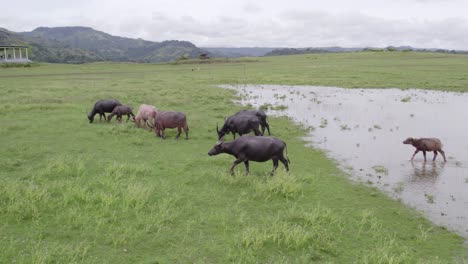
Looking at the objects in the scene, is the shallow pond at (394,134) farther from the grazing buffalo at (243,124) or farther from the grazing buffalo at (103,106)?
the grazing buffalo at (103,106)

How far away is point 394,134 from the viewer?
19.7 meters

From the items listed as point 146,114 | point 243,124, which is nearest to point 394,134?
point 243,124

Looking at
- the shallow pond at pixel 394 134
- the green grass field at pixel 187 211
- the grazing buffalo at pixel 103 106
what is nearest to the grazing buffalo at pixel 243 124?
the green grass field at pixel 187 211

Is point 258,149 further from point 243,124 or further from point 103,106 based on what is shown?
point 103,106

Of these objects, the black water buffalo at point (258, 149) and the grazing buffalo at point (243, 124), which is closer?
the black water buffalo at point (258, 149)

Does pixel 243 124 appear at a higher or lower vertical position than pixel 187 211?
higher

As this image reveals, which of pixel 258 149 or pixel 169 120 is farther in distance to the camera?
pixel 169 120

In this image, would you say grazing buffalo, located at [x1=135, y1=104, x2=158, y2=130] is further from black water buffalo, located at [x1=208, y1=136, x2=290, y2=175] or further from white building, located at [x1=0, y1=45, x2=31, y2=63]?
white building, located at [x1=0, y1=45, x2=31, y2=63]

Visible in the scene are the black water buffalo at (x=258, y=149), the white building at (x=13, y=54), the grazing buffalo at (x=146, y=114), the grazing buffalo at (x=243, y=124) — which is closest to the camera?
the black water buffalo at (x=258, y=149)

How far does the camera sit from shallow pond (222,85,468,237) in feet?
38.1

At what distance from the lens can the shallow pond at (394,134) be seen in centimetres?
1161

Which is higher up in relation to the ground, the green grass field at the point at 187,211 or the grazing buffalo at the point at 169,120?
the grazing buffalo at the point at 169,120

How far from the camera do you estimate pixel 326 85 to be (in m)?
44.3

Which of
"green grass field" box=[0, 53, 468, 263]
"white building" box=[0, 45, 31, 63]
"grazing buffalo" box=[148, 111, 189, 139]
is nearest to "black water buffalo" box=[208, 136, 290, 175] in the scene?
"green grass field" box=[0, 53, 468, 263]
